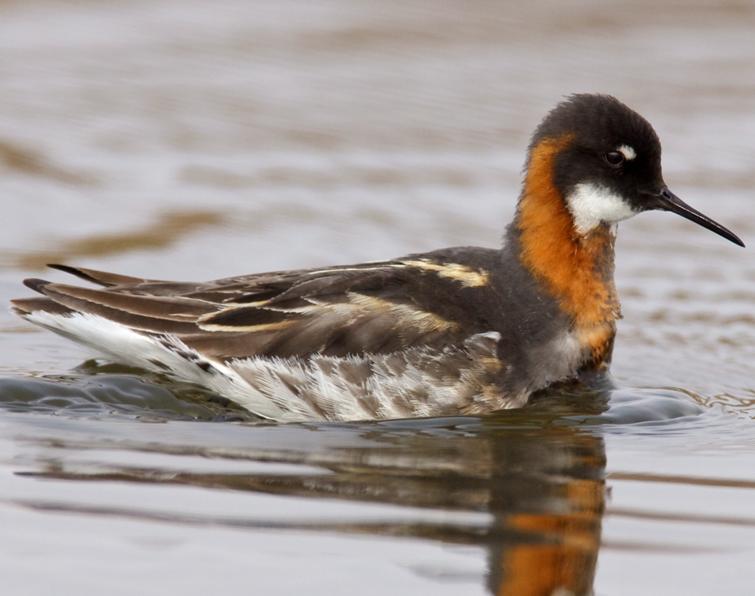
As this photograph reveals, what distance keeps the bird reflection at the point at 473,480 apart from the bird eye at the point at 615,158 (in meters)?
1.16

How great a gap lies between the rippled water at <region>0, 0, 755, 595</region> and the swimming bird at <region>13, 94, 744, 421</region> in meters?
0.18

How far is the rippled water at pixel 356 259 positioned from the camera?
564 centimetres

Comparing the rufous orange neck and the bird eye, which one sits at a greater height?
the bird eye

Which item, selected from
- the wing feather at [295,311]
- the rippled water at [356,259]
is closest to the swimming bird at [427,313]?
the wing feather at [295,311]

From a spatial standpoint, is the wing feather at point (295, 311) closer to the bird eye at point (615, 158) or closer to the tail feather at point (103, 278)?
the tail feather at point (103, 278)

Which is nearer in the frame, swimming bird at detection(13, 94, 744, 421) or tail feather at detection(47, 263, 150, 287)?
swimming bird at detection(13, 94, 744, 421)

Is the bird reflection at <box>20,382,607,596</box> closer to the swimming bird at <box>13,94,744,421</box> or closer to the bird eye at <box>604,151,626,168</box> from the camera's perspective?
the swimming bird at <box>13,94,744,421</box>

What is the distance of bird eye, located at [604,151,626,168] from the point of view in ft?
26.9

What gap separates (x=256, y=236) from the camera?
10.6m

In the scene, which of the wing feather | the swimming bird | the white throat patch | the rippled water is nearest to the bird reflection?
the rippled water

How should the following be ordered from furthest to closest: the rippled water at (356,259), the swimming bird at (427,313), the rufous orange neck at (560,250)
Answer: the rufous orange neck at (560,250) < the swimming bird at (427,313) < the rippled water at (356,259)

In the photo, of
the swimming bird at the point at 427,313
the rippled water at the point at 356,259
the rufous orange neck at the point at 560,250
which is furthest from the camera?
the rufous orange neck at the point at 560,250

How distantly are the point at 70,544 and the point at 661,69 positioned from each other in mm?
9037

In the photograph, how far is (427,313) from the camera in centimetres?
785
